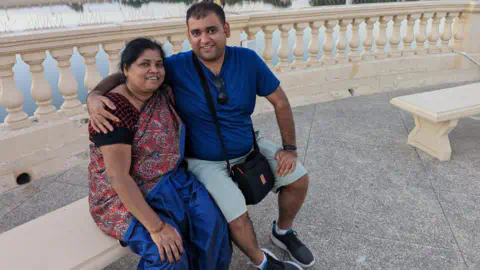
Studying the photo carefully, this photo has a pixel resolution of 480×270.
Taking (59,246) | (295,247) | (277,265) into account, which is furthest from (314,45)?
(59,246)

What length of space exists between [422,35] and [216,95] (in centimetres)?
510

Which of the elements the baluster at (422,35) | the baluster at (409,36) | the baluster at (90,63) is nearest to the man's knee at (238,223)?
the baluster at (90,63)

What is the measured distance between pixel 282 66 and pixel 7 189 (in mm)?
3621

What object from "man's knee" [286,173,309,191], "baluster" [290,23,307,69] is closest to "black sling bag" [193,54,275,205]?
"man's knee" [286,173,309,191]

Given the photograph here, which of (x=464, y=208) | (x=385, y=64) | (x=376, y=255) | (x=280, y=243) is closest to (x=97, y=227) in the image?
(x=280, y=243)

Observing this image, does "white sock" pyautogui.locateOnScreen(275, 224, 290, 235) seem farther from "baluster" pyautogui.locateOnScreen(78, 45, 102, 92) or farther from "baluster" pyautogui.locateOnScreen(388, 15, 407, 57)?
"baluster" pyautogui.locateOnScreen(388, 15, 407, 57)

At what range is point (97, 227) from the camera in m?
2.15

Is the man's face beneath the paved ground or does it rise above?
above

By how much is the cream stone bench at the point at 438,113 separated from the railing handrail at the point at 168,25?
179 cm

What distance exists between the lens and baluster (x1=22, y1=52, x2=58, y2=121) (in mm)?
3425

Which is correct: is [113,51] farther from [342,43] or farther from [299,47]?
[342,43]

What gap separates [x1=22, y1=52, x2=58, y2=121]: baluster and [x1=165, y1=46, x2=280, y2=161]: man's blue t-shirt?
1756 mm

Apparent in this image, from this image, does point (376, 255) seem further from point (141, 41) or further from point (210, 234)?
point (141, 41)

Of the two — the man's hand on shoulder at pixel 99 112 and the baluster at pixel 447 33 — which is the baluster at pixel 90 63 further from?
the baluster at pixel 447 33
